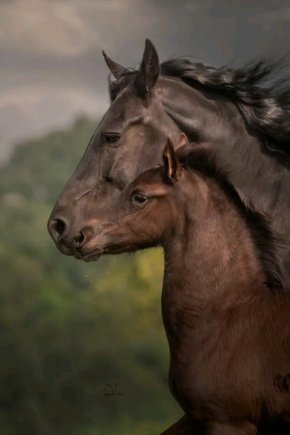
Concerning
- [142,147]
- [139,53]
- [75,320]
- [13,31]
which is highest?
[13,31]

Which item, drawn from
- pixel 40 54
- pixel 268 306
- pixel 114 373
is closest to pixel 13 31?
pixel 40 54

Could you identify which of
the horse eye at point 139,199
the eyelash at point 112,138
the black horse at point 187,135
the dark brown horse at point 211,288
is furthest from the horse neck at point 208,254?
the eyelash at point 112,138

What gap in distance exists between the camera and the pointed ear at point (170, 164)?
9.10ft

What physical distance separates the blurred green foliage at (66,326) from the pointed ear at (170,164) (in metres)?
1.35

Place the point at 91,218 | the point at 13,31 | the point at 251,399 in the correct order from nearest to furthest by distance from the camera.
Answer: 1. the point at 251,399
2. the point at 91,218
3. the point at 13,31

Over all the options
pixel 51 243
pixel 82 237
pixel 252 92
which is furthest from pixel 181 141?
pixel 51 243

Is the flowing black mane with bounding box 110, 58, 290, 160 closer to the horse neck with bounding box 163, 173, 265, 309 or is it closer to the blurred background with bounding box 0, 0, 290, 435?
the horse neck with bounding box 163, 173, 265, 309

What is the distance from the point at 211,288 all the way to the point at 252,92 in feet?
2.53

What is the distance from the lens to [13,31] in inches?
172

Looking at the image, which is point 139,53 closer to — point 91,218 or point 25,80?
point 25,80

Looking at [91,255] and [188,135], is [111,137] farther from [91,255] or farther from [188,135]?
[91,255]

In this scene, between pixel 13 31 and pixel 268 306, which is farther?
pixel 13 31

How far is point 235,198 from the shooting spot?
2.86 m

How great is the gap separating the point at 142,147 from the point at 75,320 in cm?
136
